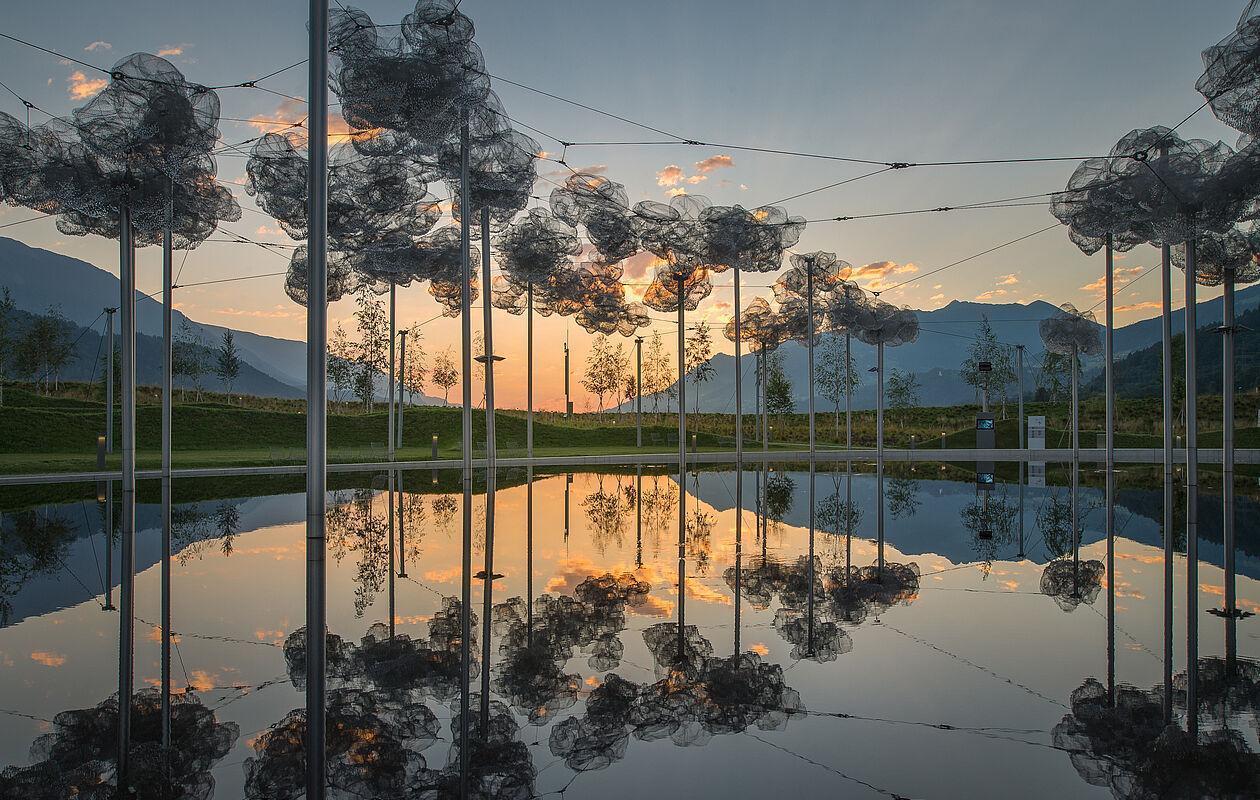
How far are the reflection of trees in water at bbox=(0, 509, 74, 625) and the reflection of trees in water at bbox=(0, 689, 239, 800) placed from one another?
11.9 ft

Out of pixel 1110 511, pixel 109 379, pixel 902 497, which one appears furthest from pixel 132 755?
pixel 109 379

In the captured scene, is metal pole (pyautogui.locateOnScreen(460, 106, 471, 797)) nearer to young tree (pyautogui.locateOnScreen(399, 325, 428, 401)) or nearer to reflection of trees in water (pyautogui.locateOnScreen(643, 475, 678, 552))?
reflection of trees in water (pyautogui.locateOnScreen(643, 475, 678, 552))

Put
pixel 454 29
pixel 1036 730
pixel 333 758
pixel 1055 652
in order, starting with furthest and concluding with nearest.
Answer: pixel 454 29
pixel 1055 652
pixel 1036 730
pixel 333 758

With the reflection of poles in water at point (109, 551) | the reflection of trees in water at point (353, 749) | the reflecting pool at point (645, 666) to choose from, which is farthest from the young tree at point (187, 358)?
the reflection of trees in water at point (353, 749)

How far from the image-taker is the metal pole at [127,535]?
4456 mm

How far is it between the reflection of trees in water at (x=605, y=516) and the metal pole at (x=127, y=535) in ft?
18.9

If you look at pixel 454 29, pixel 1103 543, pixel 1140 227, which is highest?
pixel 454 29

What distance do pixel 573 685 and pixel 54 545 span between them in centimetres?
1052

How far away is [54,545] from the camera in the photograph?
37.7ft

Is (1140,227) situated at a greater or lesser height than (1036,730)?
greater

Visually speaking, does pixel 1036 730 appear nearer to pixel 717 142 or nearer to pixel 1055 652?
pixel 1055 652

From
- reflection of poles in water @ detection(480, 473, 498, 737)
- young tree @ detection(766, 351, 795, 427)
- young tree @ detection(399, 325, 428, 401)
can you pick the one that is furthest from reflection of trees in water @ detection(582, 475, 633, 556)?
young tree @ detection(399, 325, 428, 401)

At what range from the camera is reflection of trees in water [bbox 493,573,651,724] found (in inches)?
196

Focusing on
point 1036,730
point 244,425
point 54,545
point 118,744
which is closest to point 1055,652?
point 1036,730
